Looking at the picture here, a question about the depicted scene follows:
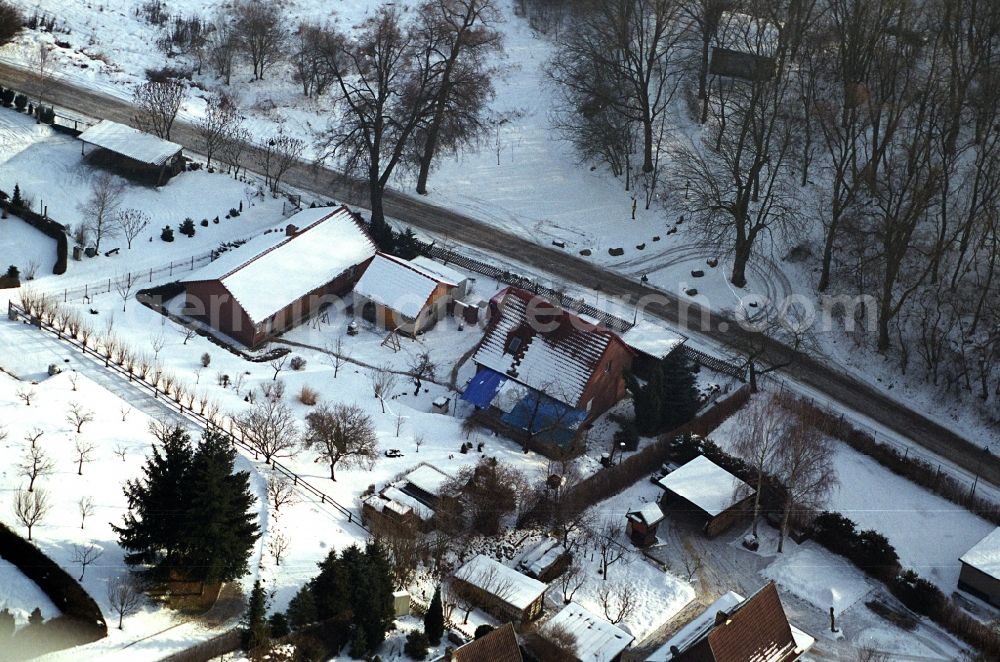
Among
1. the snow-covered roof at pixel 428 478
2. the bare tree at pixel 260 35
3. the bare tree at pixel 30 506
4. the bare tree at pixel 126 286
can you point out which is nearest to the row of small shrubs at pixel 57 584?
the bare tree at pixel 30 506

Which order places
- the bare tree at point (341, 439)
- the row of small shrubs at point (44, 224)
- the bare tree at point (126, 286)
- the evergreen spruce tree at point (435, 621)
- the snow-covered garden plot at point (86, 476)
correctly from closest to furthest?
the snow-covered garden plot at point (86, 476), the evergreen spruce tree at point (435, 621), the bare tree at point (341, 439), the bare tree at point (126, 286), the row of small shrubs at point (44, 224)

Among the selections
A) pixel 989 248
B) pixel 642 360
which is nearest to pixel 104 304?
pixel 642 360

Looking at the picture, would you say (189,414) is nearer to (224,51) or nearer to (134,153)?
(134,153)

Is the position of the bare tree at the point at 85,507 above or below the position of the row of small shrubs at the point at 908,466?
above

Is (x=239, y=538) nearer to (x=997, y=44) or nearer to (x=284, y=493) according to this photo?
(x=284, y=493)

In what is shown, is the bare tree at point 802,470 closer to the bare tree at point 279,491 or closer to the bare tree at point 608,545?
the bare tree at point 608,545

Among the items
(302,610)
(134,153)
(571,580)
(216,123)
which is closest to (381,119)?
(216,123)
